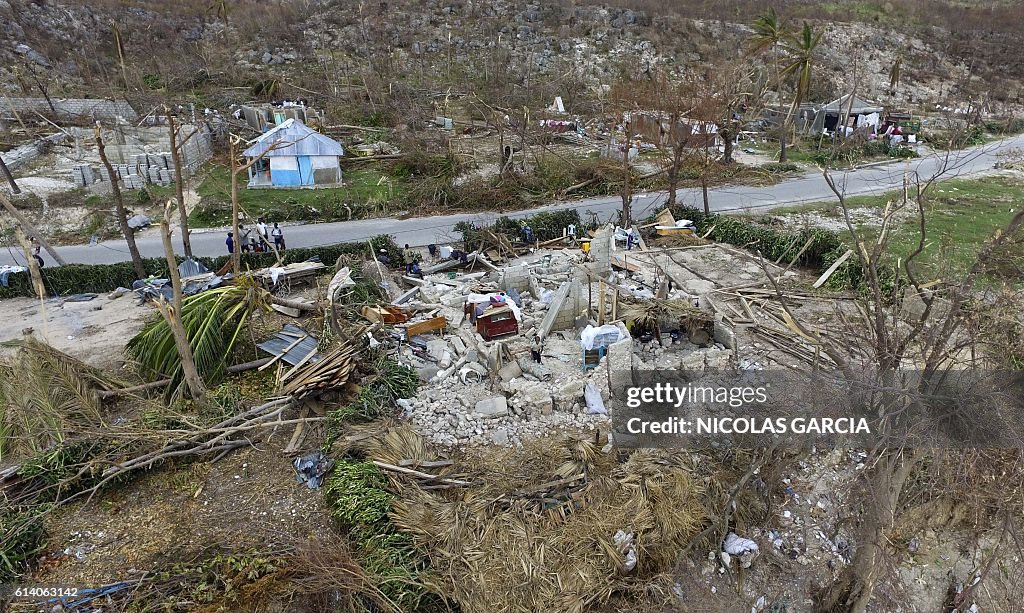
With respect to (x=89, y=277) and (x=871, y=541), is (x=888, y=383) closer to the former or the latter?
(x=871, y=541)

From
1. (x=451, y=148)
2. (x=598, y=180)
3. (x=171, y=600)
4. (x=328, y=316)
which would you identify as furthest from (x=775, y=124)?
(x=171, y=600)

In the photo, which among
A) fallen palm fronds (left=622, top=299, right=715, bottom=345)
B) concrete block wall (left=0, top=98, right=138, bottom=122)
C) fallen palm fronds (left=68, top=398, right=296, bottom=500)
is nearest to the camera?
fallen palm fronds (left=68, top=398, right=296, bottom=500)

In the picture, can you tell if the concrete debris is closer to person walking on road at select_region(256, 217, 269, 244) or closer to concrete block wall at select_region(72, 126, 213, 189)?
person walking on road at select_region(256, 217, 269, 244)

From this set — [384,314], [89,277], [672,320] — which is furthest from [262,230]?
[672,320]

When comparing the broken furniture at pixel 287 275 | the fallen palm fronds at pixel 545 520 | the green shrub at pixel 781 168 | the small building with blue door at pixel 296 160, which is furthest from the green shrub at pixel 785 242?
the small building with blue door at pixel 296 160

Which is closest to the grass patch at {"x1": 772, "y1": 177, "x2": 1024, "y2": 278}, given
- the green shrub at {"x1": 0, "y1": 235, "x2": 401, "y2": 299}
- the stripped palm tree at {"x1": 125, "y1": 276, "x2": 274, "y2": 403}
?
the green shrub at {"x1": 0, "y1": 235, "x2": 401, "y2": 299}

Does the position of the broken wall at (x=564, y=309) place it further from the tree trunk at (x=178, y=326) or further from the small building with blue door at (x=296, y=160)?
the small building with blue door at (x=296, y=160)
